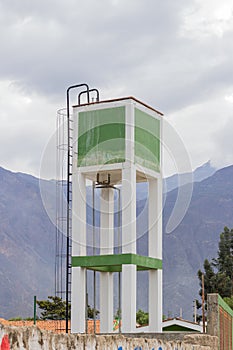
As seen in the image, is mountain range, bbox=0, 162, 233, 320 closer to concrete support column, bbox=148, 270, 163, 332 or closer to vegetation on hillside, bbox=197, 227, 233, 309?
vegetation on hillside, bbox=197, 227, 233, 309

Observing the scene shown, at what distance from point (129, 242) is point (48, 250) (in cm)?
16417

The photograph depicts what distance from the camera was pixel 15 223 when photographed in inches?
7431

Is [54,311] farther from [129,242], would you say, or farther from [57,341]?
[57,341]

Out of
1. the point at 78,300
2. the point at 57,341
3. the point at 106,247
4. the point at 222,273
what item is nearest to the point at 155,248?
the point at 106,247

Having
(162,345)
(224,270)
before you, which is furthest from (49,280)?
(162,345)

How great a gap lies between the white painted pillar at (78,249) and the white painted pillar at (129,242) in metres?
1.36

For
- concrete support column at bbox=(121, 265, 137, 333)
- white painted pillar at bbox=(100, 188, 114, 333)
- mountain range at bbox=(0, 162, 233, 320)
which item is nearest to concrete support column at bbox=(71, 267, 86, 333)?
white painted pillar at bbox=(100, 188, 114, 333)

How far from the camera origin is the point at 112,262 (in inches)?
991

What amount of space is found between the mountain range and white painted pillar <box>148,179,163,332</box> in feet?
440

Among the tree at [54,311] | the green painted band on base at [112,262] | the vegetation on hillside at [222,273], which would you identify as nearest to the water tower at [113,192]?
the green painted band on base at [112,262]

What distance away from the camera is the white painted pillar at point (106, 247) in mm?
27141

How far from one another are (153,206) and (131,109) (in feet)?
11.1

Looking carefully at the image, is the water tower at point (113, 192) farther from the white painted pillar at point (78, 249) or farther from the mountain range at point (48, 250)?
the mountain range at point (48, 250)

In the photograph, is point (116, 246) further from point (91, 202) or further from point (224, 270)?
point (224, 270)
